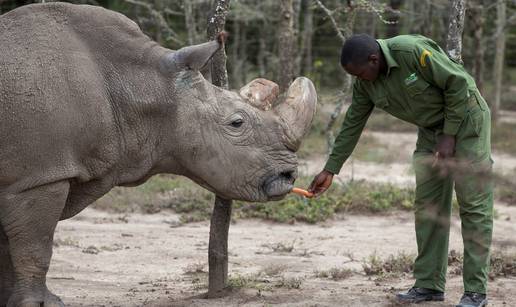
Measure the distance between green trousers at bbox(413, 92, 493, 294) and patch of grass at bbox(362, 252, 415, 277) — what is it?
0.73 m

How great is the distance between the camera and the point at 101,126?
5.34 metres

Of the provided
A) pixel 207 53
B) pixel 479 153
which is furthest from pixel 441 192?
pixel 207 53

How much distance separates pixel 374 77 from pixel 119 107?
5.21 ft

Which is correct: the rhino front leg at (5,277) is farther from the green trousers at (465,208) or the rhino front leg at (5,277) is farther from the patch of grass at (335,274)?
the green trousers at (465,208)

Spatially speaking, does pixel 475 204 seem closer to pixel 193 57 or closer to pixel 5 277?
pixel 193 57

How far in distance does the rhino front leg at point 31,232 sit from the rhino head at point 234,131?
0.81 metres

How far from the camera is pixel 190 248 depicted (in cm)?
812

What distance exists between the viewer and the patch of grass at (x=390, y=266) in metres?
7.03

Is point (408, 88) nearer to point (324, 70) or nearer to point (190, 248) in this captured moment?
point (190, 248)

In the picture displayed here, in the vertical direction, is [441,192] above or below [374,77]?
below

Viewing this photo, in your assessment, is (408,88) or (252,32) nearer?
(408,88)

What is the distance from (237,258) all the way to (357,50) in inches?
103

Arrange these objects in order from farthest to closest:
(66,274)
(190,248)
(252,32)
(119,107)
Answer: (252,32) < (190,248) < (66,274) < (119,107)

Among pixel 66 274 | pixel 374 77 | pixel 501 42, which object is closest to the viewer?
pixel 374 77
